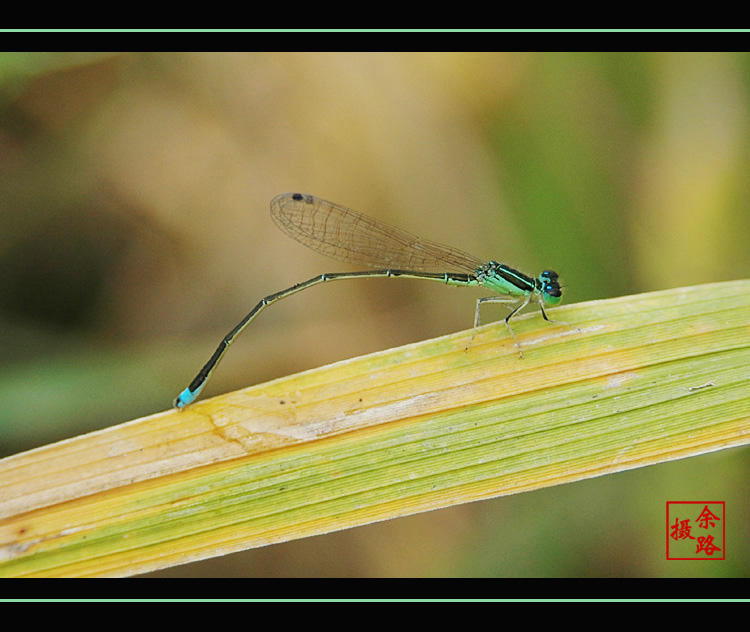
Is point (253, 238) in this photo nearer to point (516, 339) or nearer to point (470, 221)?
point (470, 221)

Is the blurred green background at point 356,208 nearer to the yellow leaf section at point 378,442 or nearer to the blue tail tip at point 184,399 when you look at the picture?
the blue tail tip at point 184,399

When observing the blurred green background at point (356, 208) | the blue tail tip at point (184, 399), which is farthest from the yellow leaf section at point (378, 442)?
the blurred green background at point (356, 208)

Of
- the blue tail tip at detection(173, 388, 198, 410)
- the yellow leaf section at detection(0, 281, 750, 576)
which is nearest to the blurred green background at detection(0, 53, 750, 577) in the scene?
the blue tail tip at detection(173, 388, 198, 410)

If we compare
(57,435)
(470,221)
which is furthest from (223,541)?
(470,221)

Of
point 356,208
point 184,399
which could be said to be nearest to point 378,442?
point 184,399

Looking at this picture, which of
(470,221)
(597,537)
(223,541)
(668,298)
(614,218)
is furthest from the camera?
(470,221)

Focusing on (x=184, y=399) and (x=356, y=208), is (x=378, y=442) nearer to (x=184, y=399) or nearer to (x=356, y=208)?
(x=184, y=399)
